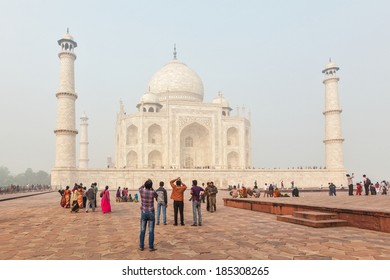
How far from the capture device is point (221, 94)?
46.1 m

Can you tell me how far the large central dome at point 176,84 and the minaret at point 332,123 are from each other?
17000 mm

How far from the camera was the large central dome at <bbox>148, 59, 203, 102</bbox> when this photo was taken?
44219mm

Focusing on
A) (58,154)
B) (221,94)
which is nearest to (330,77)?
(221,94)

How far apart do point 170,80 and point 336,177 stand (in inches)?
959

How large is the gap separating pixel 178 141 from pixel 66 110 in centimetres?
1306

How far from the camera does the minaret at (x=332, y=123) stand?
36.4m

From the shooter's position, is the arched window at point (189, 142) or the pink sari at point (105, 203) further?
the arched window at point (189, 142)

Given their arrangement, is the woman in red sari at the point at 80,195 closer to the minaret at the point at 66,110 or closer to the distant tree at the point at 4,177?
the minaret at the point at 66,110

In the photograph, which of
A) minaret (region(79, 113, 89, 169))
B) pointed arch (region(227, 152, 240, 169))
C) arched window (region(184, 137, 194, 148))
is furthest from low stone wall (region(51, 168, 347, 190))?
minaret (region(79, 113, 89, 169))

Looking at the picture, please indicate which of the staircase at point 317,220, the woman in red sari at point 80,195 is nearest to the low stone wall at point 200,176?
the woman in red sari at point 80,195

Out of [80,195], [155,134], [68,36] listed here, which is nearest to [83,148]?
[155,134]

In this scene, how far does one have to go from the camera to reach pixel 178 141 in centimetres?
3831
